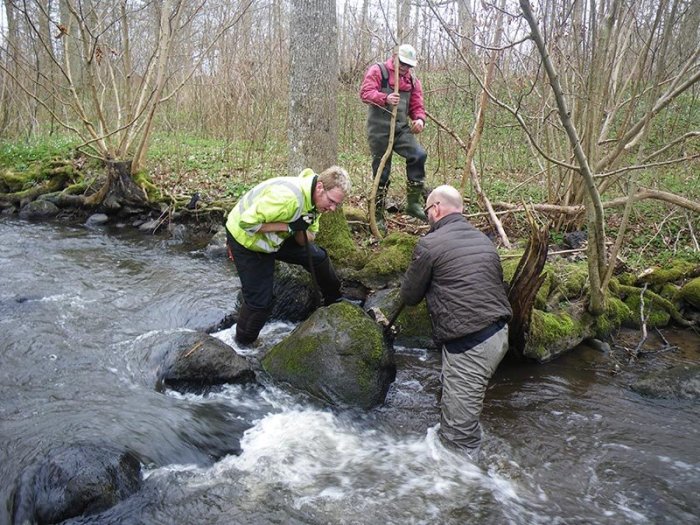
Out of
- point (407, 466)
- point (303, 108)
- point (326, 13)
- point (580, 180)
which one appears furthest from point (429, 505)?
point (580, 180)

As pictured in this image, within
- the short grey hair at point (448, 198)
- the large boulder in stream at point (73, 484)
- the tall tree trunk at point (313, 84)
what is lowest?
the large boulder in stream at point (73, 484)

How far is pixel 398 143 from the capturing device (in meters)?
7.48

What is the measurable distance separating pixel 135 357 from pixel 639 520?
174 inches

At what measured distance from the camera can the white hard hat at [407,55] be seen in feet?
22.5

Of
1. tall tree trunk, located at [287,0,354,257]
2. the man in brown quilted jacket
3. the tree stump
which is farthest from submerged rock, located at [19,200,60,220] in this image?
the tree stump

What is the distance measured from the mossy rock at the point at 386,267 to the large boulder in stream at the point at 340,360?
1.61 metres

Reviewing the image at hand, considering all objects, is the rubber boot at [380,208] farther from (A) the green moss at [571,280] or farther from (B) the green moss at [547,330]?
(B) the green moss at [547,330]

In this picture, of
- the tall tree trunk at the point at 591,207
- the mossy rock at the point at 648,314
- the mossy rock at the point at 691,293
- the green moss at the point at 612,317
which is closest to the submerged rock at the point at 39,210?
the tall tree trunk at the point at 591,207

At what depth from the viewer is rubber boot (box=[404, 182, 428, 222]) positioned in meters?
7.88

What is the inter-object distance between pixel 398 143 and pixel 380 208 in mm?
1055

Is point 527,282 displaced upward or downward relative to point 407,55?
downward

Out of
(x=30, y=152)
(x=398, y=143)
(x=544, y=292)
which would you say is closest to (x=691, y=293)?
(x=544, y=292)

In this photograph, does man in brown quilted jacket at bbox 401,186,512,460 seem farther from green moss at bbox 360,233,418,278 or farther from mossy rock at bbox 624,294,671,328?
mossy rock at bbox 624,294,671,328

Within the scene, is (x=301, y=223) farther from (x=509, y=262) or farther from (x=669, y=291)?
(x=669, y=291)
